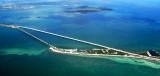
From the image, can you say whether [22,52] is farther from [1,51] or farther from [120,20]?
[120,20]

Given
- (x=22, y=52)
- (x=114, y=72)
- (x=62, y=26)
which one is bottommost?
(x=114, y=72)

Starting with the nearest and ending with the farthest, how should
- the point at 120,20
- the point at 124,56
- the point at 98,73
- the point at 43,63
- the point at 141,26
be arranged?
the point at 98,73
the point at 43,63
the point at 124,56
the point at 141,26
the point at 120,20

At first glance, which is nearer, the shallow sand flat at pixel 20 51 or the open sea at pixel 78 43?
the open sea at pixel 78 43

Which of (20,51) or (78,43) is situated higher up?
(78,43)

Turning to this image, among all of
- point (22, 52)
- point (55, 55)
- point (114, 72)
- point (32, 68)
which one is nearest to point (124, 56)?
point (114, 72)

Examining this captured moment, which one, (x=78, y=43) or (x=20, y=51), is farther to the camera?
(x=78, y=43)

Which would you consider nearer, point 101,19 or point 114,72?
point 114,72

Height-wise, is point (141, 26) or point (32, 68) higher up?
point (141, 26)

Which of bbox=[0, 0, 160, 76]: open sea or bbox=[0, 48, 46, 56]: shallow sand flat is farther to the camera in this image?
bbox=[0, 48, 46, 56]: shallow sand flat
